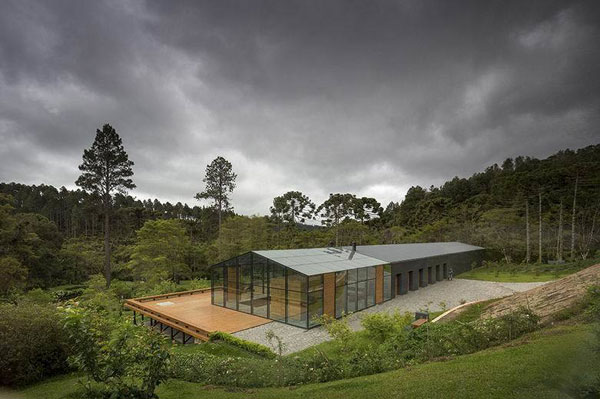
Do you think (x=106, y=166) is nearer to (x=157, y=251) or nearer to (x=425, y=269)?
(x=157, y=251)

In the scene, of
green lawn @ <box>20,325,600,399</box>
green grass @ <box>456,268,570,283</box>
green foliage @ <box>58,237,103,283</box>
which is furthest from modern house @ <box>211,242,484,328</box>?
green foliage @ <box>58,237,103,283</box>

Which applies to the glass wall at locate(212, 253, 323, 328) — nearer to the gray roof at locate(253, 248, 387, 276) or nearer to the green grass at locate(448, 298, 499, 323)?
the gray roof at locate(253, 248, 387, 276)

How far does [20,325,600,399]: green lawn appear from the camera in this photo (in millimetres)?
3320

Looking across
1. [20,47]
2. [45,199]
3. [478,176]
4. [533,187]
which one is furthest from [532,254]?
[45,199]

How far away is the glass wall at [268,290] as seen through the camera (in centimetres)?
1292

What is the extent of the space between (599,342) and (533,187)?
29.5m

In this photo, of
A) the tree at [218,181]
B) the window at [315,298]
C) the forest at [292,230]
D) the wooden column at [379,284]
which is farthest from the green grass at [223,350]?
the tree at [218,181]

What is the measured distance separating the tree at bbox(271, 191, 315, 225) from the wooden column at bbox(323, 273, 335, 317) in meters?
24.0

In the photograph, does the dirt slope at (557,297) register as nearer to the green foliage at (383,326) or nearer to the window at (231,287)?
the green foliage at (383,326)

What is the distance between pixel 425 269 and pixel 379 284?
691cm

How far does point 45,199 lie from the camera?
184 ft

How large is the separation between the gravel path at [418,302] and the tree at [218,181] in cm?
2106

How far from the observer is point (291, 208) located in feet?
126

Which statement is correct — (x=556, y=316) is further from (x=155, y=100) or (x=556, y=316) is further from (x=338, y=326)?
(x=155, y=100)
